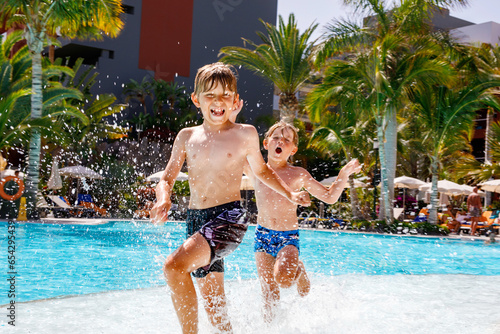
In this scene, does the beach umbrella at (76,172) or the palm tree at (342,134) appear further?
the palm tree at (342,134)

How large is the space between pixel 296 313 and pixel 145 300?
1.60 m

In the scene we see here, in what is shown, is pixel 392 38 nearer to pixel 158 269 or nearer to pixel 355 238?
pixel 355 238

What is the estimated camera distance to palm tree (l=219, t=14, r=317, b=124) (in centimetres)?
2009

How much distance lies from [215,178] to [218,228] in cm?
31

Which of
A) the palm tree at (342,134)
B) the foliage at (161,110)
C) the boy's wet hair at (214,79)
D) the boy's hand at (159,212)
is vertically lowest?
the boy's hand at (159,212)

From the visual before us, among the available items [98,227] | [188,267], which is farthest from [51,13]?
[188,267]

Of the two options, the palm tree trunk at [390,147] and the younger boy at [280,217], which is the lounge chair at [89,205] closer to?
the palm tree trunk at [390,147]

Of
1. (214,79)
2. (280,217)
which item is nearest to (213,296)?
(280,217)

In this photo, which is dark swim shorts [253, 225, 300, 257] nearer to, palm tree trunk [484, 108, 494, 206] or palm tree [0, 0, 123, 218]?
palm tree [0, 0, 123, 218]

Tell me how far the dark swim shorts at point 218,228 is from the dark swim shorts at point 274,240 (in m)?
0.99

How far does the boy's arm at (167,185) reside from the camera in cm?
253

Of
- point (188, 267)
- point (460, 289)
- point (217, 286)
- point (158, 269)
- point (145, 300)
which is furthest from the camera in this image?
point (158, 269)

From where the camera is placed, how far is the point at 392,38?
18234mm

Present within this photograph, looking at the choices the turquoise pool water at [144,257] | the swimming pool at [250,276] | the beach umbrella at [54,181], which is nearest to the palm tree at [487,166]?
the turquoise pool water at [144,257]
